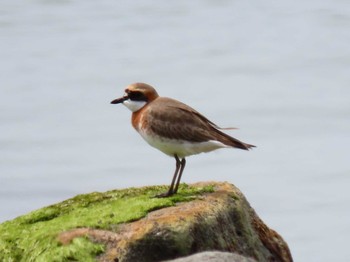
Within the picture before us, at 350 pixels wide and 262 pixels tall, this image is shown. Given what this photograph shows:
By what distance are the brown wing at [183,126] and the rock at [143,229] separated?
45 centimetres

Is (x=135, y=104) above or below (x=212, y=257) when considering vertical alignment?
above

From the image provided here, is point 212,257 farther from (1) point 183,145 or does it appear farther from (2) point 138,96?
(2) point 138,96

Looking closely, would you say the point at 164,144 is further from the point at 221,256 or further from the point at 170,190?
the point at 221,256

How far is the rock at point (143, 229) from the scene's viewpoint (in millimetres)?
12688

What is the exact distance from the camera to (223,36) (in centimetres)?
3177

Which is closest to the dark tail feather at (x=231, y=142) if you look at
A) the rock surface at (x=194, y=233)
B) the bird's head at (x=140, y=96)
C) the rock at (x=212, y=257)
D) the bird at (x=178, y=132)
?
the bird at (x=178, y=132)

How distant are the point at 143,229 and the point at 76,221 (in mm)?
848

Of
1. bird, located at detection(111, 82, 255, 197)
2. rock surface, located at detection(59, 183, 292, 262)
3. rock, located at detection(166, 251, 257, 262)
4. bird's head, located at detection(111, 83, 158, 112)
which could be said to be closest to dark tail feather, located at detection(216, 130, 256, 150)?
bird, located at detection(111, 82, 255, 197)

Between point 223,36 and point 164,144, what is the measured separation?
17.8 m

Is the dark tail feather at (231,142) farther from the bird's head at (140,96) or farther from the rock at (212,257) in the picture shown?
the rock at (212,257)

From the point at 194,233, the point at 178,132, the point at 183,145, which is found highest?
the point at 178,132

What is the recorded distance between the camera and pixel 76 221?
43.7 feet

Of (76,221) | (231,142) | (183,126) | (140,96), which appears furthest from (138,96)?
(76,221)

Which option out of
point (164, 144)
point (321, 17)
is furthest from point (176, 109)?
point (321, 17)
